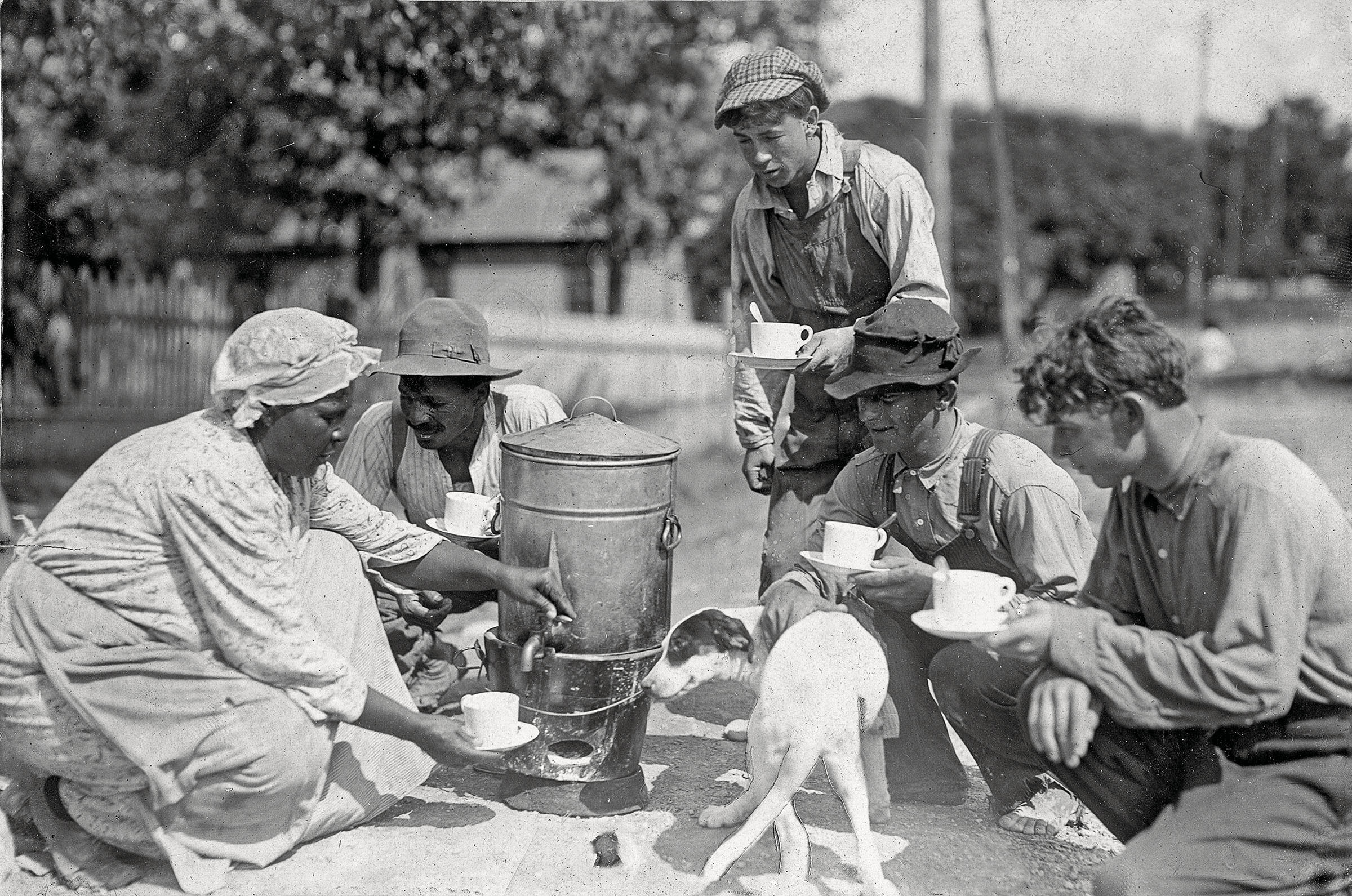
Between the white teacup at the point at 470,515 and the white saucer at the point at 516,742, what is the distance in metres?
0.98

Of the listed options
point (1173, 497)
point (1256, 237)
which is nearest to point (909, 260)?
point (1173, 497)

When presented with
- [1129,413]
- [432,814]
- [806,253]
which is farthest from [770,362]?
[432,814]

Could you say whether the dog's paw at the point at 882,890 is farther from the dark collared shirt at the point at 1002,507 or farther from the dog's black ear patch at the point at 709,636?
the dark collared shirt at the point at 1002,507

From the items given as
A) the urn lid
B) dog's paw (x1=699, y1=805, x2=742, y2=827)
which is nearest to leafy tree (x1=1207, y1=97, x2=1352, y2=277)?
the urn lid

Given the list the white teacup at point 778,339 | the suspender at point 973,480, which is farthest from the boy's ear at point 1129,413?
the white teacup at point 778,339

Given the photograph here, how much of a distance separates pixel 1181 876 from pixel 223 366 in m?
3.00

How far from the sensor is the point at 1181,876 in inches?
108

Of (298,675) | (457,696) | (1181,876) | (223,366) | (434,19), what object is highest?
(434,19)

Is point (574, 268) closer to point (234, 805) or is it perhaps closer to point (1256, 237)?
point (234, 805)

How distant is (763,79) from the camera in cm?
441

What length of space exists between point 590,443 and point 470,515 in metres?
0.84

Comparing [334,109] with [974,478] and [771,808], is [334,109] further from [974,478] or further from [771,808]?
[771,808]

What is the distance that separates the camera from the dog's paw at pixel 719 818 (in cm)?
371

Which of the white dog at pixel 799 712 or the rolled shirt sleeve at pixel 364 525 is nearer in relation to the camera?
the white dog at pixel 799 712
